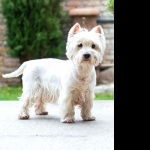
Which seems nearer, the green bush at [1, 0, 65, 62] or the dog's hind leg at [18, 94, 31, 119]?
the dog's hind leg at [18, 94, 31, 119]

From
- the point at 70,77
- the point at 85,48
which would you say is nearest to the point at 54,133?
the point at 70,77

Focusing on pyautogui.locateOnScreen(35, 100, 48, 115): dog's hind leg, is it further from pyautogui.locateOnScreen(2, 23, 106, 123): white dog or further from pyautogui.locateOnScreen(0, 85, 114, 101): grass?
pyautogui.locateOnScreen(0, 85, 114, 101): grass

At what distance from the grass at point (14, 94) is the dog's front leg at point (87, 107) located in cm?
288

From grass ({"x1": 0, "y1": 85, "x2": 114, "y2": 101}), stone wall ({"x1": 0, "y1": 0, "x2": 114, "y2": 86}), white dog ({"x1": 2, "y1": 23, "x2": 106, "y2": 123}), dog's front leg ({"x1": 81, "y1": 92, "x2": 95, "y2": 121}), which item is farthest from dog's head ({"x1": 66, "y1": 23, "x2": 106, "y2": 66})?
stone wall ({"x1": 0, "y1": 0, "x2": 114, "y2": 86})

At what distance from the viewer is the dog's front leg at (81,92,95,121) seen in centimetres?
412

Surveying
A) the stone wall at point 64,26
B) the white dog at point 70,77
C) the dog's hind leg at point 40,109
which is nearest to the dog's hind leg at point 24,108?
the white dog at point 70,77

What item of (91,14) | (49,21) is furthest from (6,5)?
(91,14)

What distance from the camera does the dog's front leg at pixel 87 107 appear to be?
13.5ft

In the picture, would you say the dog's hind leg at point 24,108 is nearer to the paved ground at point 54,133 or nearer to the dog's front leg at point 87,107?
the paved ground at point 54,133

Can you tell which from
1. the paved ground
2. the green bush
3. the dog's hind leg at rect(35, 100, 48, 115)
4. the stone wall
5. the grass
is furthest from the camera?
the stone wall

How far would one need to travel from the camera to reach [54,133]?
11.7ft

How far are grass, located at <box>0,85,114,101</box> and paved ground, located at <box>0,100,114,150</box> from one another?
230 cm

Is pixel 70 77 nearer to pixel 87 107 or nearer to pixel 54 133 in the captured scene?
pixel 87 107
